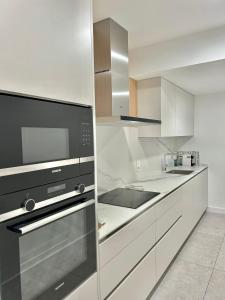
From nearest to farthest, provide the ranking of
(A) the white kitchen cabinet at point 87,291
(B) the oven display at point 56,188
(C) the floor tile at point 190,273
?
(B) the oven display at point 56,188 → (A) the white kitchen cabinet at point 87,291 → (C) the floor tile at point 190,273

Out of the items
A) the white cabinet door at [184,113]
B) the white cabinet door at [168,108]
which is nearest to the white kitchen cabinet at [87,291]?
the white cabinet door at [168,108]

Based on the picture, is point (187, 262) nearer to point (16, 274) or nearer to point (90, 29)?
point (16, 274)

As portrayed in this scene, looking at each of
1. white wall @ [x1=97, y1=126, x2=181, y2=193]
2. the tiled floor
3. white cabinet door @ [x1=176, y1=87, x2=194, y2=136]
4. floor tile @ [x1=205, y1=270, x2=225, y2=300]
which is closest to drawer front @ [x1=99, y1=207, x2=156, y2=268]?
white wall @ [x1=97, y1=126, x2=181, y2=193]

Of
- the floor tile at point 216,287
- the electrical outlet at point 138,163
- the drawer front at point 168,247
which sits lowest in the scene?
the floor tile at point 216,287

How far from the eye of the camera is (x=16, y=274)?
2.85 feet

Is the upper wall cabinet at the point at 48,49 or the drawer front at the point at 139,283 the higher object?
the upper wall cabinet at the point at 48,49

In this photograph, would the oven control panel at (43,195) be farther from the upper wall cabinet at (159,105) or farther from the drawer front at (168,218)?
the upper wall cabinet at (159,105)

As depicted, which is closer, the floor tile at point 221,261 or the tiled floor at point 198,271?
the tiled floor at point 198,271

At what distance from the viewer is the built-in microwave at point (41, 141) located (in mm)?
831

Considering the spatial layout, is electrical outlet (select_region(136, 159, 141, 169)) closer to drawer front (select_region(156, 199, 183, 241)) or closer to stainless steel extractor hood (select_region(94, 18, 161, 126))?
drawer front (select_region(156, 199, 183, 241))

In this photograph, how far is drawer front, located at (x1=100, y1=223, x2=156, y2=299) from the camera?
1421mm

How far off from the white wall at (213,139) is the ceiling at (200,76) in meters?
0.58

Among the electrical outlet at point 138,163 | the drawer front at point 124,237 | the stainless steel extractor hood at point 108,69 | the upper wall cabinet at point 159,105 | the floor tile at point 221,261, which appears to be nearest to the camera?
the drawer front at point 124,237

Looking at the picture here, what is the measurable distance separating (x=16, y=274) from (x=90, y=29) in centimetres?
119
